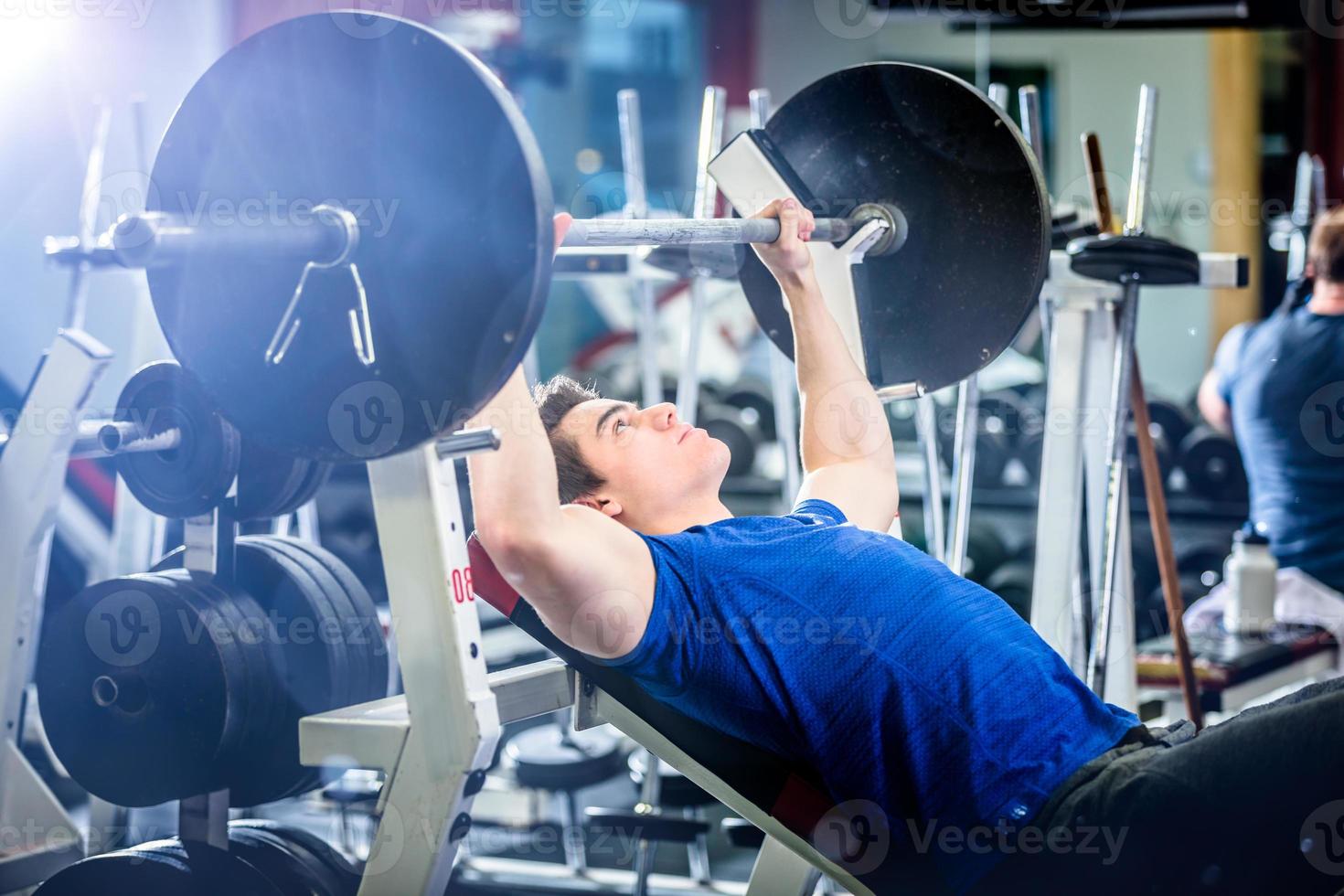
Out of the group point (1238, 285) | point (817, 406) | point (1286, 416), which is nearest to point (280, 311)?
point (817, 406)

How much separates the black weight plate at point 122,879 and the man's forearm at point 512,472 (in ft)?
2.22

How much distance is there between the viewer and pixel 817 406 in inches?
75.8

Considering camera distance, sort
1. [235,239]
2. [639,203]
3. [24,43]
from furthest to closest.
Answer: [24,43] < [639,203] < [235,239]

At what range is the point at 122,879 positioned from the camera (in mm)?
1666

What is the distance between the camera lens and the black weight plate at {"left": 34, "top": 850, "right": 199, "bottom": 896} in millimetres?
1659

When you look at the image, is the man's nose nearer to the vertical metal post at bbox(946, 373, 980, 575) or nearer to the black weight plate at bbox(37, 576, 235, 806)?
the black weight plate at bbox(37, 576, 235, 806)

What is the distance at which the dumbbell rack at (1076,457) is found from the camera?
92.5 inches

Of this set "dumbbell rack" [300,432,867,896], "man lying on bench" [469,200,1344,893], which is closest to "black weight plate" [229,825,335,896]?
"dumbbell rack" [300,432,867,896]

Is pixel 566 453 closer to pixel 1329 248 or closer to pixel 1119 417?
pixel 1119 417

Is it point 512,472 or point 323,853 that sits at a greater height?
point 512,472

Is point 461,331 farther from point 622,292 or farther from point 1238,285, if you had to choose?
point 622,292

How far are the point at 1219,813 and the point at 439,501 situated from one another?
2.82 feet

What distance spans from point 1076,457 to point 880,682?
98 centimetres

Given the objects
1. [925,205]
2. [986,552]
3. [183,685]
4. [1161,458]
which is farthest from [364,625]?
[1161,458]
